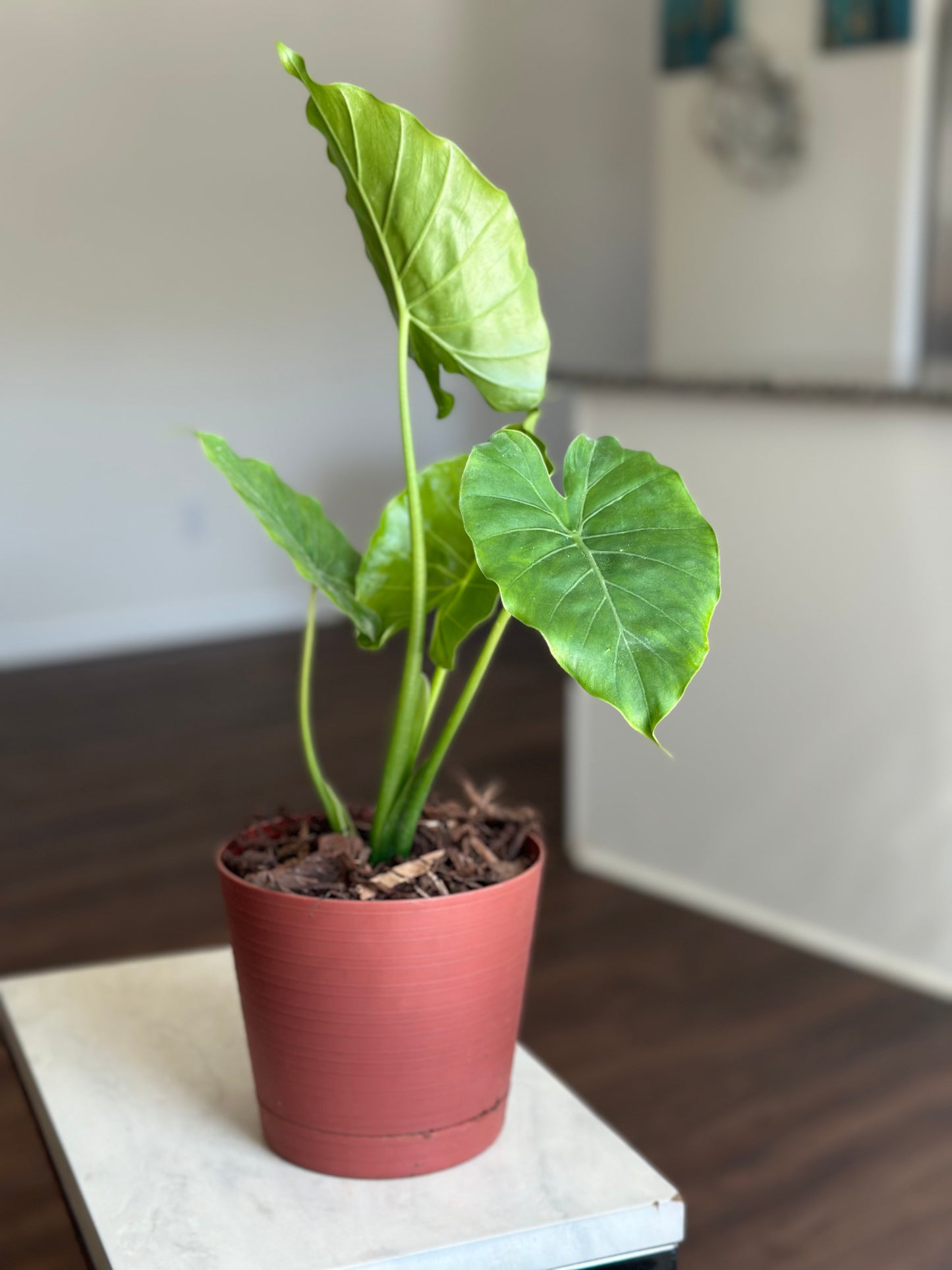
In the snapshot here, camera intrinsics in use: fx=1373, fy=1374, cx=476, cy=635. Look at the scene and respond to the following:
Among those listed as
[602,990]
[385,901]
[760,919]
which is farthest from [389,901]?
[760,919]

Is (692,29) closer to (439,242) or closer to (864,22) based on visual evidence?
(864,22)

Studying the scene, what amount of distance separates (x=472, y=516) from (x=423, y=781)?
0.21 metres

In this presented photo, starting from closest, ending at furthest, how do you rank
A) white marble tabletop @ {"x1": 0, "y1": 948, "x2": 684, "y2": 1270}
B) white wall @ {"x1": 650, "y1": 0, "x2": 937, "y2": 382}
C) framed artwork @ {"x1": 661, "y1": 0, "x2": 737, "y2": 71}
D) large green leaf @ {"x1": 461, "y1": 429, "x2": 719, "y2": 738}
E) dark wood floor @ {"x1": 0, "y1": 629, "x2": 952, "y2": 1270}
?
large green leaf @ {"x1": 461, "y1": 429, "x2": 719, "y2": 738}, white marble tabletop @ {"x1": 0, "y1": 948, "x2": 684, "y2": 1270}, dark wood floor @ {"x1": 0, "y1": 629, "x2": 952, "y2": 1270}, white wall @ {"x1": 650, "y1": 0, "x2": 937, "y2": 382}, framed artwork @ {"x1": 661, "y1": 0, "x2": 737, "y2": 71}

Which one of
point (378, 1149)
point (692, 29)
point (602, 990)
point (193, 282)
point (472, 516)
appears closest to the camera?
point (472, 516)

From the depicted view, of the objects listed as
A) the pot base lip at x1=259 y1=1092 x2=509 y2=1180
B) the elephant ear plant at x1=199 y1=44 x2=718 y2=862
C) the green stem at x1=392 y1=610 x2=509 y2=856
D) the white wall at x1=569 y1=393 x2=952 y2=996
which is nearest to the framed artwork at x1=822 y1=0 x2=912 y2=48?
the white wall at x1=569 y1=393 x2=952 y2=996

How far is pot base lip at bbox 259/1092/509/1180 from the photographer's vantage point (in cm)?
79

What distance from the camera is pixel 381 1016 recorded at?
756mm

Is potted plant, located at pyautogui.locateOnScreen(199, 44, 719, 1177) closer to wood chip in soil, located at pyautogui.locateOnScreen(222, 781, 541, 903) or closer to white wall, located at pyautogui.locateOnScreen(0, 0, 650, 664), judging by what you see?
wood chip in soil, located at pyautogui.locateOnScreen(222, 781, 541, 903)

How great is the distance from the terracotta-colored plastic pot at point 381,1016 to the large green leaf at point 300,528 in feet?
0.57

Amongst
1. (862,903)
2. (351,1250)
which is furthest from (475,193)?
(862,903)

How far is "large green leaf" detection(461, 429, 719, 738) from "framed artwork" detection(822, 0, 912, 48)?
→ 3781 millimetres

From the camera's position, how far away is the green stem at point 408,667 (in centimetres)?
78

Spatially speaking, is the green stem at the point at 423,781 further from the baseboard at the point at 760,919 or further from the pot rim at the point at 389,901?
the baseboard at the point at 760,919

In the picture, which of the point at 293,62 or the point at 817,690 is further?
the point at 817,690
